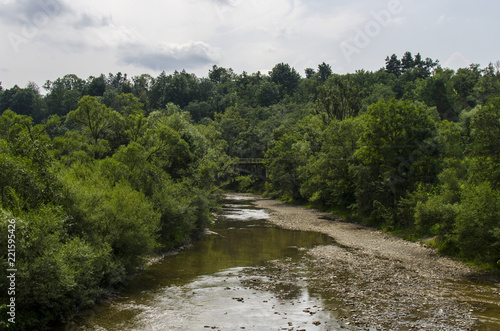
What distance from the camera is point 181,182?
136 feet

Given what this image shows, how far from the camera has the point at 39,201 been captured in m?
18.0

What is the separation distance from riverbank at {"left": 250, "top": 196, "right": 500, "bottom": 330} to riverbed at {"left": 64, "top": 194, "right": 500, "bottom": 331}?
52 millimetres

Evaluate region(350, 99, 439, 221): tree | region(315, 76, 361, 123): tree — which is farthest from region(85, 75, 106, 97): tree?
region(350, 99, 439, 221): tree

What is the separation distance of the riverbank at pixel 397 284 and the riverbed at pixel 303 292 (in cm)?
5

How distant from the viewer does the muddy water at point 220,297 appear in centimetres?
1669

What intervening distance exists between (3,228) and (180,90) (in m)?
142

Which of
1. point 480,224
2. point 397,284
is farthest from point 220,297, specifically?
point 480,224

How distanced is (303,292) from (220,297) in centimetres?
464

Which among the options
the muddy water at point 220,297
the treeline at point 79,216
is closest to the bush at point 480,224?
the muddy water at point 220,297

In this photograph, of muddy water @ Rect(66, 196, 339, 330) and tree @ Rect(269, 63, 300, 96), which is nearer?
muddy water @ Rect(66, 196, 339, 330)

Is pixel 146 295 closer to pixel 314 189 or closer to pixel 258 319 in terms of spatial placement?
pixel 258 319

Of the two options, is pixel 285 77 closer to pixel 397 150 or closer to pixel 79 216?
pixel 397 150

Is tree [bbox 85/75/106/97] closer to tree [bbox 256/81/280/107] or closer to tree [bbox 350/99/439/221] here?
tree [bbox 256/81/280/107]

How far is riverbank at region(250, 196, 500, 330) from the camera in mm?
16859
